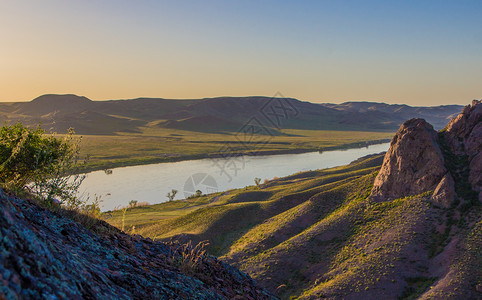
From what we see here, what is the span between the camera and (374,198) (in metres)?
33.1

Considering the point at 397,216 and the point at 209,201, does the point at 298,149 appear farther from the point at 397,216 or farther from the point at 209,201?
the point at 397,216

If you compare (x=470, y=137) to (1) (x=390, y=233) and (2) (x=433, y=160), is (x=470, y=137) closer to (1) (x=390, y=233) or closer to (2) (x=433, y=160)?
(2) (x=433, y=160)

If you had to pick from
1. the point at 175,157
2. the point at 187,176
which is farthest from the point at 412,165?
the point at 175,157

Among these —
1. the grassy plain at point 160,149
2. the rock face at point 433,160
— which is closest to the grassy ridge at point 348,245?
the rock face at point 433,160

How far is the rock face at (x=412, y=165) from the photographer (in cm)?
3061

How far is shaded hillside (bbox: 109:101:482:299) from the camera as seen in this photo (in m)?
22.5

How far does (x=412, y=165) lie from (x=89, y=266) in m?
32.8

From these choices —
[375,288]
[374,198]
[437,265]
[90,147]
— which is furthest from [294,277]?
[90,147]

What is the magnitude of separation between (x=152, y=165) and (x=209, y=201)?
168 ft

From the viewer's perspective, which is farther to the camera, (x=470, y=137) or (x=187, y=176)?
(x=187, y=176)

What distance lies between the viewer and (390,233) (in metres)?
27.2

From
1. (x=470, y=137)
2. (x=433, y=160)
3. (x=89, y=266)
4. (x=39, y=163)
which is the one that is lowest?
(x=433, y=160)

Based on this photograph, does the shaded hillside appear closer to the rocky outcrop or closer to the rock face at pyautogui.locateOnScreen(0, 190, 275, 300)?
the rocky outcrop

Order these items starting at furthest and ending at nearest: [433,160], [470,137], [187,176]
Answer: [187,176], [470,137], [433,160]
